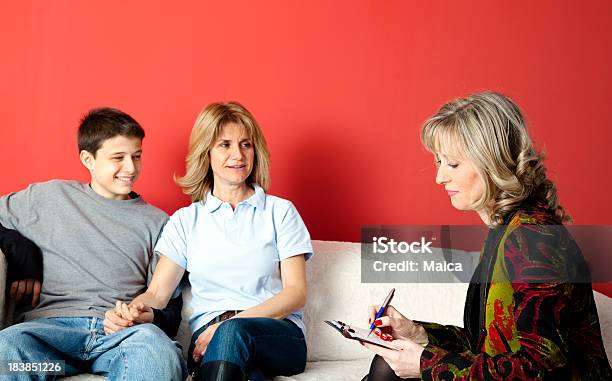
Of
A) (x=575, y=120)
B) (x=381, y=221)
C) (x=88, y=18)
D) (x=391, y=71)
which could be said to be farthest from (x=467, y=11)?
(x=88, y=18)

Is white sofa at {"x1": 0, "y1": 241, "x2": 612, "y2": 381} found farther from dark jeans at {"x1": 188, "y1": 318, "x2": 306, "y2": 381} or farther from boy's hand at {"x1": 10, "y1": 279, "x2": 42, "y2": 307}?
boy's hand at {"x1": 10, "y1": 279, "x2": 42, "y2": 307}

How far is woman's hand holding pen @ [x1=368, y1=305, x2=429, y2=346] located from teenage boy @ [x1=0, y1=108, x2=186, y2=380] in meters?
0.83

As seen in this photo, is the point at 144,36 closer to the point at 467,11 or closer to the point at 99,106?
the point at 99,106

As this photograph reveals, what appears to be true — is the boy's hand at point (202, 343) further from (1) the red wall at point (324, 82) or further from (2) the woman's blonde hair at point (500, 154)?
(2) the woman's blonde hair at point (500, 154)

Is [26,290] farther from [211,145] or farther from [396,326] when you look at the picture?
[396,326]

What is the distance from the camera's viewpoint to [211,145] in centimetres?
254

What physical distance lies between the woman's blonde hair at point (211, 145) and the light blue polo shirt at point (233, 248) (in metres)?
0.07

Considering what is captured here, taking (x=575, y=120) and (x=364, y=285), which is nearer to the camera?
(x=364, y=285)

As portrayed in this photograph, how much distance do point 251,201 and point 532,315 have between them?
1227mm

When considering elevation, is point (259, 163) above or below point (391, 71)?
below

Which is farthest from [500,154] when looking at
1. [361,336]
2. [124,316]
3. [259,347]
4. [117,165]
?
[117,165]

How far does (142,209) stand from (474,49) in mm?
1417

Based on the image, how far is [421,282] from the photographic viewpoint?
2730 millimetres

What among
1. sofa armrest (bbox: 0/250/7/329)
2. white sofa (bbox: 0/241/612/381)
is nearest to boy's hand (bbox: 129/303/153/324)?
white sofa (bbox: 0/241/612/381)
